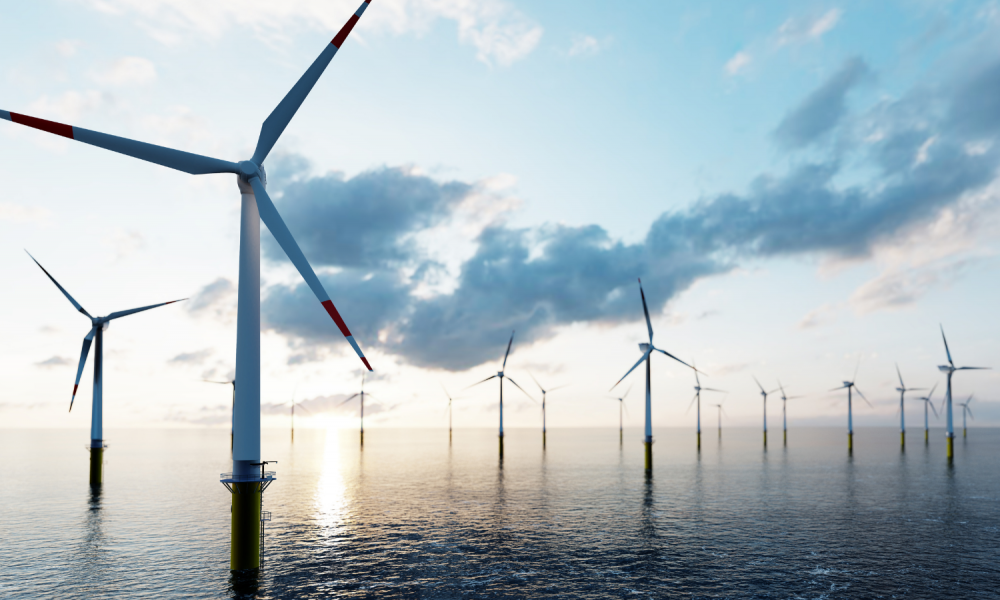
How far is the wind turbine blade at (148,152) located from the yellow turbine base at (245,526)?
79.0 ft

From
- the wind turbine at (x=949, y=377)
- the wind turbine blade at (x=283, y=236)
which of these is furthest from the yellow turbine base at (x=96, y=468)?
the wind turbine at (x=949, y=377)

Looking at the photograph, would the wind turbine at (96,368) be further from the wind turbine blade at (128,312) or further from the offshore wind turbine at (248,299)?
the offshore wind turbine at (248,299)

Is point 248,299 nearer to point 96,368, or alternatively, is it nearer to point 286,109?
point 286,109

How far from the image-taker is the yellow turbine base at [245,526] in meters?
44.2

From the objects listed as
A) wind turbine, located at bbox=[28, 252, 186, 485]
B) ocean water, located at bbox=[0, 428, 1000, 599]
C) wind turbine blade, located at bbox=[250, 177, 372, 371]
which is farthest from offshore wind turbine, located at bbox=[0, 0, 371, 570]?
wind turbine, located at bbox=[28, 252, 186, 485]

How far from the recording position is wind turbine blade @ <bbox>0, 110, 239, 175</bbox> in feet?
125

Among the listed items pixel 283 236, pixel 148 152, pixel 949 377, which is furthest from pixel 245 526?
pixel 949 377

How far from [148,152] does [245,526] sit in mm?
28838

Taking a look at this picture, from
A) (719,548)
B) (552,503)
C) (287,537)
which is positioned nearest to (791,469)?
(552,503)

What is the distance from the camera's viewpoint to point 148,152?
4462 cm

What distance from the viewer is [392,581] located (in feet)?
151

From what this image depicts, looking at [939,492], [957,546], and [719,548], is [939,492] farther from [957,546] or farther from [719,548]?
[719,548]

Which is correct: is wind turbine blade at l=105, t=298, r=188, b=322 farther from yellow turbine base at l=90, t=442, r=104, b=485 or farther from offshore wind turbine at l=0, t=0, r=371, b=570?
offshore wind turbine at l=0, t=0, r=371, b=570

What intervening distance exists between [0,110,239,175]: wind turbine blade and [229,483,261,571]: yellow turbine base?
79.0ft
